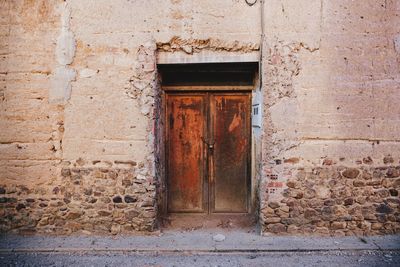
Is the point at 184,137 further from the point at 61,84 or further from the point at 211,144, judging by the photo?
the point at 61,84

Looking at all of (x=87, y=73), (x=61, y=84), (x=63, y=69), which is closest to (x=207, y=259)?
(x=87, y=73)

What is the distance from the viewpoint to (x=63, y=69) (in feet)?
14.1

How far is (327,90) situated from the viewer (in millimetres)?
4199

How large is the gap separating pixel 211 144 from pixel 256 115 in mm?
828

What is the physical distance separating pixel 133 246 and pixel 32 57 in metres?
2.82

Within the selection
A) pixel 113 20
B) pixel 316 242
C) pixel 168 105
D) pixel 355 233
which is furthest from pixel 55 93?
pixel 355 233

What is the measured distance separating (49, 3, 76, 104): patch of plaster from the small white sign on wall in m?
2.52

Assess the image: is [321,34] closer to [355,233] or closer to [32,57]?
[355,233]

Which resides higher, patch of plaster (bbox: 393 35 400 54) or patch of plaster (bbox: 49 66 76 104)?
patch of plaster (bbox: 393 35 400 54)

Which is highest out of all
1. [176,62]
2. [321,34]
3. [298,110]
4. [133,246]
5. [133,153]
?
[321,34]

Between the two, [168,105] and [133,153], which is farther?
[168,105]

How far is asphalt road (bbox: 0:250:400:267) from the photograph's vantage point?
3.60m

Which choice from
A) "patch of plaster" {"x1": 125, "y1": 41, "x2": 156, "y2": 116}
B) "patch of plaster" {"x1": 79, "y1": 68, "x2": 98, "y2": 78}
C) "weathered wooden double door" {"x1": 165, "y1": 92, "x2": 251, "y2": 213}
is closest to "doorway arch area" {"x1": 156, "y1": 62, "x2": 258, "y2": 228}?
"weathered wooden double door" {"x1": 165, "y1": 92, "x2": 251, "y2": 213}

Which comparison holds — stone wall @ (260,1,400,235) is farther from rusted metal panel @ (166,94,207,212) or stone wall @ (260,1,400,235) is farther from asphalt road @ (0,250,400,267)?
rusted metal panel @ (166,94,207,212)
